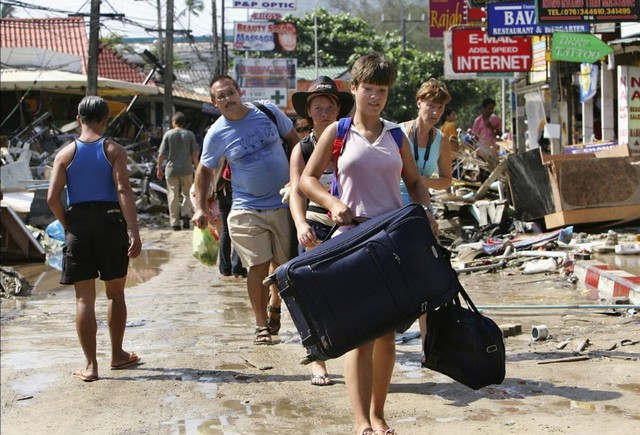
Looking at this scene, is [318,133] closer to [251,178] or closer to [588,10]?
[251,178]

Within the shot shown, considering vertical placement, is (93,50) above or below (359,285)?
above

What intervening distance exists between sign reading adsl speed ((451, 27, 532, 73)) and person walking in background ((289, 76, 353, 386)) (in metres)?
13.5

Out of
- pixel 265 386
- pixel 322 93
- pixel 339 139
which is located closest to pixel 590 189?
pixel 322 93

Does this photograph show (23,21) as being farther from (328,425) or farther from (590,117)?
(328,425)

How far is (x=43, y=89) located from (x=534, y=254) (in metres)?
22.2

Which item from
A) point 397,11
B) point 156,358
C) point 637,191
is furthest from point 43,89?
point 397,11

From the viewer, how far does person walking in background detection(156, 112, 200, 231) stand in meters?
16.6

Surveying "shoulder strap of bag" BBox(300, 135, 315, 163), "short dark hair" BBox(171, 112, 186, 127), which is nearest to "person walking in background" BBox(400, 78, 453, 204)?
"shoulder strap of bag" BBox(300, 135, 315, 163)

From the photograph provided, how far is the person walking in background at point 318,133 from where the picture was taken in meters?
5.11

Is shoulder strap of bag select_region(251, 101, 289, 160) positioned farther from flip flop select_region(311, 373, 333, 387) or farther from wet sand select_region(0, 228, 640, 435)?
flip flop select_region(311, 373, 333, 387)

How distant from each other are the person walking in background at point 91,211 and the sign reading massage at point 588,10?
31.7 feet

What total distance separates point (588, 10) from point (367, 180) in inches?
418

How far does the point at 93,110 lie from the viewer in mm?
6250

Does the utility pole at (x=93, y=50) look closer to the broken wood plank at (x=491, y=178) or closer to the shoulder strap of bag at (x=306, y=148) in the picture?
the broken wood plank at (x=491, y=178)
